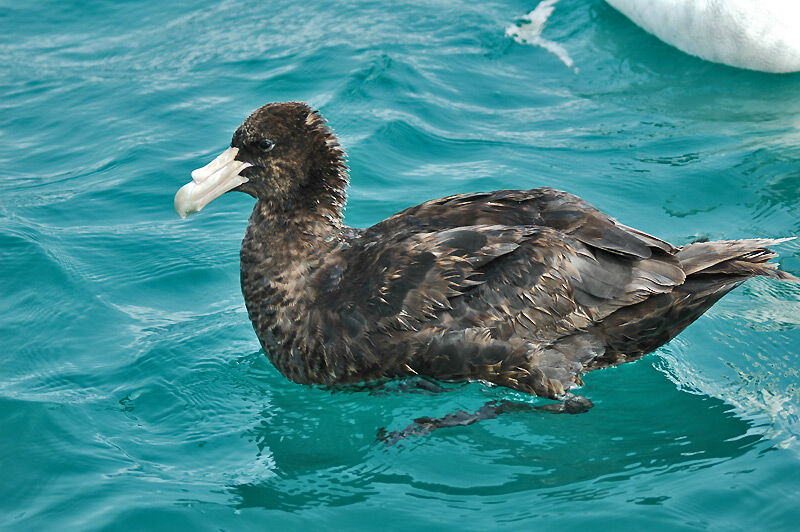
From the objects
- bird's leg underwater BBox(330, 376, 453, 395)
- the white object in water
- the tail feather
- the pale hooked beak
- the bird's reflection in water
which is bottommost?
the bird's reflection in water

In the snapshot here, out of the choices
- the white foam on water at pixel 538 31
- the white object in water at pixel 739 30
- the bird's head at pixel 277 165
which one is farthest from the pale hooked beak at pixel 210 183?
the white object in water at pixel 739 30

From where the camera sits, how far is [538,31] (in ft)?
33.2

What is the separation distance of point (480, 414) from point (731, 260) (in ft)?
5.02

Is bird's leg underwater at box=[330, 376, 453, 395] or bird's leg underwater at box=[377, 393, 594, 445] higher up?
bird's leg underwater at box=[330, 376, 453, 395]

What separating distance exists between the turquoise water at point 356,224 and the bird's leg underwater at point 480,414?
0.20ft

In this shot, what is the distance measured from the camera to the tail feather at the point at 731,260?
502 centimetres

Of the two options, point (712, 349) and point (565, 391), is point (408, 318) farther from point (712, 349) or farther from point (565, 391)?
point (712, 349)

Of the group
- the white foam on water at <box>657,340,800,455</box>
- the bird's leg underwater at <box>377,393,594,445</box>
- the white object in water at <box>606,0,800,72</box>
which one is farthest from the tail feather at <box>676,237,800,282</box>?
the white object in water at <box>606,0,800,72</box>

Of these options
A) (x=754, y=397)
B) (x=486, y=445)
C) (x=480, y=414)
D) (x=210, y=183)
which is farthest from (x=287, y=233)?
(x=754, y=397)

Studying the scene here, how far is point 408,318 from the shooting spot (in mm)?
4902

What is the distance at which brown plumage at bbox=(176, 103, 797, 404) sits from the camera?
493 cm

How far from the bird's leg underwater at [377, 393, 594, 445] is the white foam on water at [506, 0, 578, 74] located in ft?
16.7

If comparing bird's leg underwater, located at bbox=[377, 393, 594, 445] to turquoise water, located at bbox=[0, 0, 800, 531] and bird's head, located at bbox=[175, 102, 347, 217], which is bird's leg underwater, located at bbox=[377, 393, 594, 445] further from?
bird's head, located at bbox=[175, 102, 347, 217]

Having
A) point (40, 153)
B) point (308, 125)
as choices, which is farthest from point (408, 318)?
point (40, 153)
